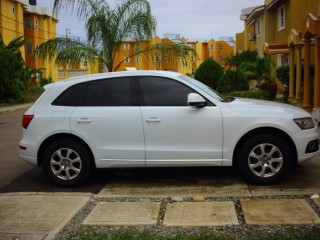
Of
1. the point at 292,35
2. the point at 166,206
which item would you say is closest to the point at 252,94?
the point at 292,35

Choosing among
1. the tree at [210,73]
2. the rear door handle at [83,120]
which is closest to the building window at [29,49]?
the tree at [210,73]

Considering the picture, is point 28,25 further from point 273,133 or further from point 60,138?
point 273,133

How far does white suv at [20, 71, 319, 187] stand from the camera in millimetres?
6164

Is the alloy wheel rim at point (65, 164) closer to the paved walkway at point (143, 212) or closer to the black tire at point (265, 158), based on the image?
the paved walkway at point (143, 212)

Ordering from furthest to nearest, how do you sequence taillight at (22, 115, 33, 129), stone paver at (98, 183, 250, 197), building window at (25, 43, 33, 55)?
building window at (25, 43, 33, 55) → taillight at (22, 115, 33, 129) → stone paver at (98, 183, 250, 197)

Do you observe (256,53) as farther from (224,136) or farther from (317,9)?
(224,136)

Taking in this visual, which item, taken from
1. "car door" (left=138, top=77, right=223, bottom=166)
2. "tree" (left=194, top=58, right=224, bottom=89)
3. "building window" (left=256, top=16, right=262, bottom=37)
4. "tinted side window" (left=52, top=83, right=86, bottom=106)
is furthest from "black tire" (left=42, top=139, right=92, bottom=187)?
"building window" (left=256, top=16, right=262, bottom=37)

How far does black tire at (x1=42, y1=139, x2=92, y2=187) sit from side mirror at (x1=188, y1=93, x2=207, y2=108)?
1695 millimetres

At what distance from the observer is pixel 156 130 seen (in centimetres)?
627

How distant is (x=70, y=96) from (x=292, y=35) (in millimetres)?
12334

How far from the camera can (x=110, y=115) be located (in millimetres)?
6367

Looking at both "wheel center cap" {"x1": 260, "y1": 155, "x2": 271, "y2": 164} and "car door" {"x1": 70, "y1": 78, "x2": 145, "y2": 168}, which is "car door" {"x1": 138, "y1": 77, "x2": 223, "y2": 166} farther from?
"wheel center cap" {"x1": 260, "y1": 155, "x2": 271, "y2": 164}

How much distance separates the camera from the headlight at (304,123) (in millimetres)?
6230

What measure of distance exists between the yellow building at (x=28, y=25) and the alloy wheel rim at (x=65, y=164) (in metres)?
33.1
